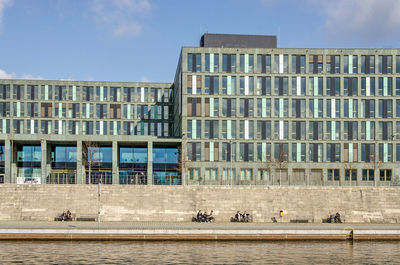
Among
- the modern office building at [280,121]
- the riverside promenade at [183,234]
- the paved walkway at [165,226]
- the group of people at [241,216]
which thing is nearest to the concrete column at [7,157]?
the modern office building at [280,121]

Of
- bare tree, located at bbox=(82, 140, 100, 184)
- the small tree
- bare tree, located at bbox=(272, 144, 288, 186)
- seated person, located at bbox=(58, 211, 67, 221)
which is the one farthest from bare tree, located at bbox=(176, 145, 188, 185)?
seated person, located at bbox=(58, 211, 67, 221)

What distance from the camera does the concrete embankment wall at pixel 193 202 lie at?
51094mm

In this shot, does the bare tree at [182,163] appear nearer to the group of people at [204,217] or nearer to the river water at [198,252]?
the group of people at [204,217]

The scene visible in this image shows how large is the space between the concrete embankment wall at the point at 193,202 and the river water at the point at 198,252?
15.3m

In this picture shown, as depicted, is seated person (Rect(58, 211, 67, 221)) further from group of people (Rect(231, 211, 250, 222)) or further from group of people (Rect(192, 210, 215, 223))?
group of people (Rect(231, 211, 250, 222))

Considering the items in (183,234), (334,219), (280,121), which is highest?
(280,121)

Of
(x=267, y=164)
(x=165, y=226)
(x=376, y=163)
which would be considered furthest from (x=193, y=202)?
(x=376, y=163)

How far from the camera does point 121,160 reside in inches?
3226

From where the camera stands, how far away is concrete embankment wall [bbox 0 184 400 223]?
5109 centimetres

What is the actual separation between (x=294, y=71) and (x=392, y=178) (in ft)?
67.8

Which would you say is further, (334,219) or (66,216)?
(334,219)

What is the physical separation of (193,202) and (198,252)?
20.6m

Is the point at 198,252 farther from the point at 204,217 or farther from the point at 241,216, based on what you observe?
the point at 241,216

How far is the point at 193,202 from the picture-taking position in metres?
52.5
